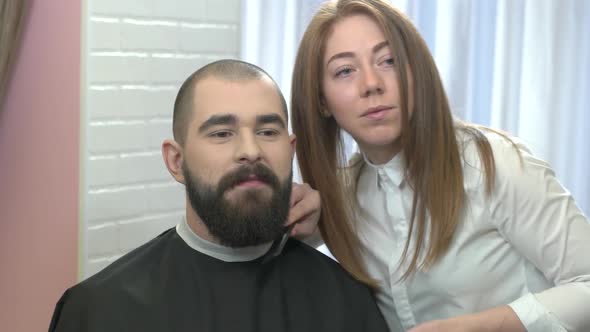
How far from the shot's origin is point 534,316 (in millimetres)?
1829

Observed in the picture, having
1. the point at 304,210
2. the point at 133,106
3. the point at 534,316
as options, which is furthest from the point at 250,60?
the point at 534,316

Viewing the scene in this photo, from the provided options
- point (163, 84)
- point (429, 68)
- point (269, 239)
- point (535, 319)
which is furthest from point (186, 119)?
point (163, 84)

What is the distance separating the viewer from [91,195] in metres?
2.75

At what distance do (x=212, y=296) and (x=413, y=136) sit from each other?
0.57 m

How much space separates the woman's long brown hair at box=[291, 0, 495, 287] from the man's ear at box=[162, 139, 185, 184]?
333 millimetres

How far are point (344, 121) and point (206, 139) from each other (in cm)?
34

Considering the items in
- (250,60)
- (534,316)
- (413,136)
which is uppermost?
(250,60)

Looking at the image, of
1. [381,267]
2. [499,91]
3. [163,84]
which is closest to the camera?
[381,267]

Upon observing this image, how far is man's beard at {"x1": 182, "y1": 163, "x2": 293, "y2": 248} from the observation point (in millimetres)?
1771

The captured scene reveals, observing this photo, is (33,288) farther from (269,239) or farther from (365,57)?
(365,57)

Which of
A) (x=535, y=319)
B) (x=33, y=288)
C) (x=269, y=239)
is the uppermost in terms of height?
(x=269, y=239)

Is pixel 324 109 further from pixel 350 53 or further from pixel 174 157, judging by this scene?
pixel 174 157

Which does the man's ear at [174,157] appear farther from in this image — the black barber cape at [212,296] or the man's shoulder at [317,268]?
the man's shoulder at [317,268]

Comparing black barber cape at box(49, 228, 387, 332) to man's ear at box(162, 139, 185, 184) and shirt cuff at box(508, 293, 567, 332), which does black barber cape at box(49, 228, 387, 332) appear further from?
shirt cuff at box(508, 293, 567, 332)
